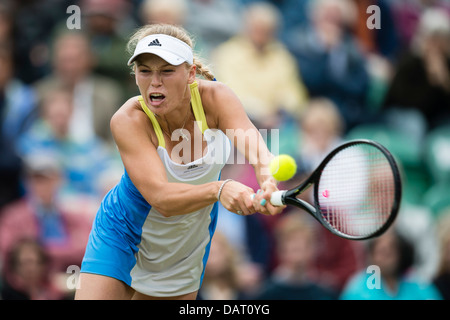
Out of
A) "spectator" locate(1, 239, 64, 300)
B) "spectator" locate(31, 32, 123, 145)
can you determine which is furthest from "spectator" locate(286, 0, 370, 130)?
"spectator" locate(1, 239, 64, 300)

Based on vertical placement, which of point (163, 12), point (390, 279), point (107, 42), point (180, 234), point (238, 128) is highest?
point (163, 12)

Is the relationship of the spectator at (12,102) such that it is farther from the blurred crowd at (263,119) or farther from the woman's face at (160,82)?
the woman's face at (160,82)

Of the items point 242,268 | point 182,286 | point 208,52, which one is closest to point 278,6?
point 208,52

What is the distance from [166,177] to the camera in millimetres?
4039

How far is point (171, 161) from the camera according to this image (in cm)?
410

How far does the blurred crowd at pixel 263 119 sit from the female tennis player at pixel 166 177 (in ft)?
7.27

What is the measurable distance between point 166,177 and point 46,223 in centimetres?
313

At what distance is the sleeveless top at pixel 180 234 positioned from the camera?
13.7ft

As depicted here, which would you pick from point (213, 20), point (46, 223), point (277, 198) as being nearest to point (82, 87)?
point (46, 223)

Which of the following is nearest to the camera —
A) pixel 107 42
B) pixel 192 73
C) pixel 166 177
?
pixel 166 177

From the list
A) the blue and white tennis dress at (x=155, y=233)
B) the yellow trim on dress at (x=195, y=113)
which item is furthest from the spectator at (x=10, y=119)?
the yellow trim on dress at (x=195, y=113)

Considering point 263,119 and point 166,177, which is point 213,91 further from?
point 263,119

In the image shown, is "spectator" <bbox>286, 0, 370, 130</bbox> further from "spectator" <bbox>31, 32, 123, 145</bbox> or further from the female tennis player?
the female tennis player

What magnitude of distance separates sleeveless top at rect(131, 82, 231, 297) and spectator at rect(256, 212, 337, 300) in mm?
2056
